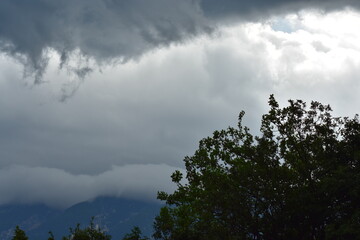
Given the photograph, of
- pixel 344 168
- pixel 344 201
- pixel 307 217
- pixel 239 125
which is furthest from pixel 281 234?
pixel 239 125

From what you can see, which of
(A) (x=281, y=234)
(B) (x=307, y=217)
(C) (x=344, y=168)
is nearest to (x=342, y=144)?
(C) (x=344, y=168)

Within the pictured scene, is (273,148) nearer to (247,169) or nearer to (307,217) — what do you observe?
(247,169)

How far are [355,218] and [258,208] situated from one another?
6.71 m

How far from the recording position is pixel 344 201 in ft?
98.4

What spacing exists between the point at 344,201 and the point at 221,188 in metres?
8.69

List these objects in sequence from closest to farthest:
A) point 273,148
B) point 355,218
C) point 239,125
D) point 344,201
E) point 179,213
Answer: point 355,218, point 344,201, point 273,148, point 239,125, point 179,213

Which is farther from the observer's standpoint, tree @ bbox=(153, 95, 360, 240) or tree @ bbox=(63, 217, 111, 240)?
tree @ bbox=(63, 217, 111, 240)

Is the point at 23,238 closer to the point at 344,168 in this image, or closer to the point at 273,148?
the point at 273,148

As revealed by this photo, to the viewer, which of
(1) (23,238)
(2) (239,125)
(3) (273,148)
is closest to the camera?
(3) (273,148)

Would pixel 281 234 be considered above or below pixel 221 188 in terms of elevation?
below

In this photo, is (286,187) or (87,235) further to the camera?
(87,235)

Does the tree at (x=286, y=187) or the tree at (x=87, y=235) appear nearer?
the tree at (x=286, y=187)

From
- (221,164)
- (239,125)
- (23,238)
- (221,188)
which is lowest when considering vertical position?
(23,238)

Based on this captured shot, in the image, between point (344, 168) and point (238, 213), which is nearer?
point (344, 168)
